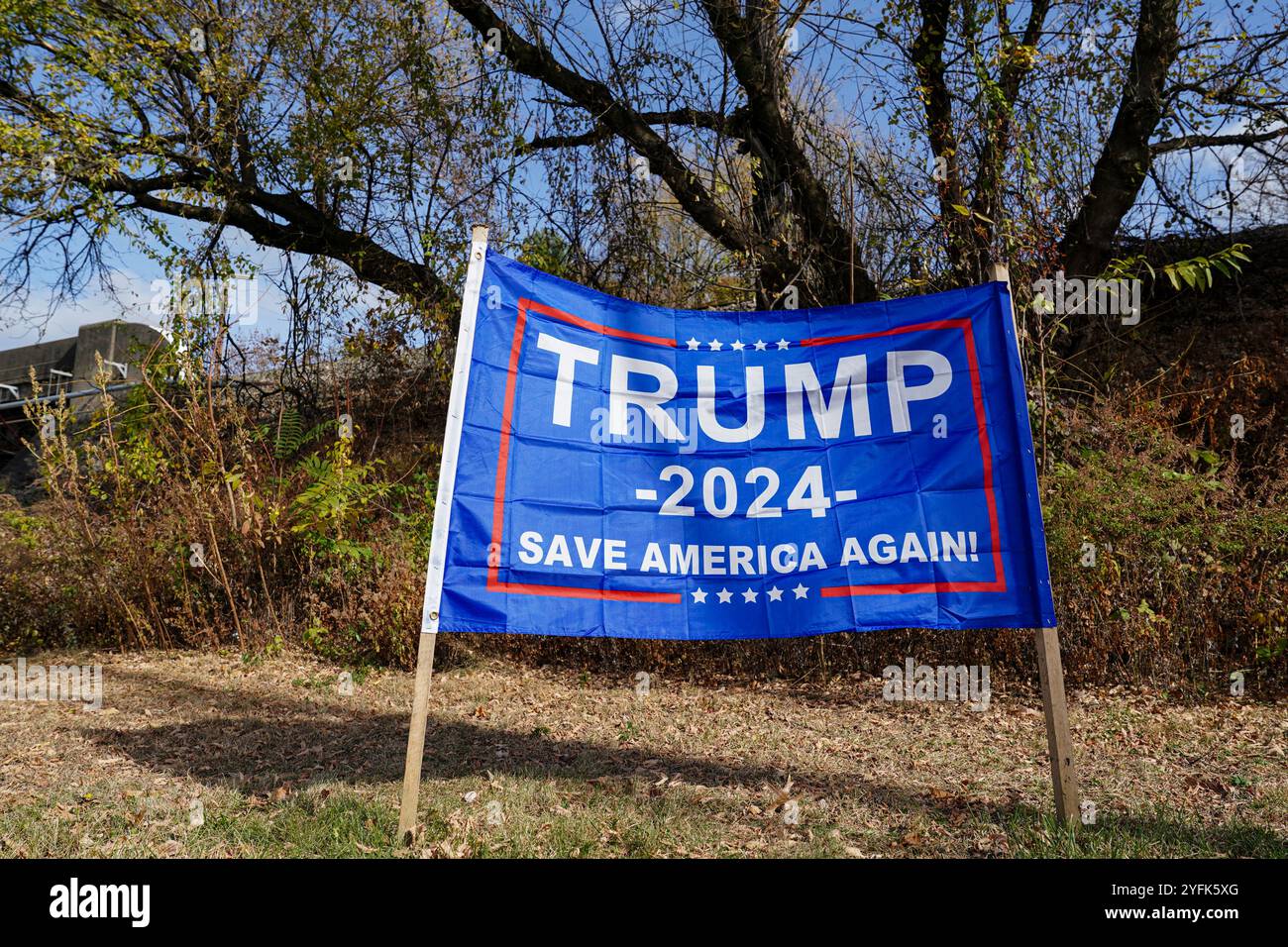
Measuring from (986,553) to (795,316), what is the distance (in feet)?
5.33

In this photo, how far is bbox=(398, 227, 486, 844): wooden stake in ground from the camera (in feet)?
13.2

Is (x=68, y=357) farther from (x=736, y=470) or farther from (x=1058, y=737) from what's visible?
(x=1058, y=737)

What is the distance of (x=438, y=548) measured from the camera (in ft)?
13.6

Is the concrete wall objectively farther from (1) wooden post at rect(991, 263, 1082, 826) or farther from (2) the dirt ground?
(1) wooden post at rect(991, 263, 1082, 826)

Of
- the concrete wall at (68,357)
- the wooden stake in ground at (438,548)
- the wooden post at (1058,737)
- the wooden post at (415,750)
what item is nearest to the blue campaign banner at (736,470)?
the wooden stake in ground at (438,548)

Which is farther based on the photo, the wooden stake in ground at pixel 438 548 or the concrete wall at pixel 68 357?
the concrete wall at pixel 68 357

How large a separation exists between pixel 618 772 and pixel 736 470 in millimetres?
2092

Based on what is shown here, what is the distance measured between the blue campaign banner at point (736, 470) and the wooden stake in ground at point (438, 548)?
2cm

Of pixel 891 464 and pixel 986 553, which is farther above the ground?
pixel 891 464

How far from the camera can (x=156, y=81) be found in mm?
11383

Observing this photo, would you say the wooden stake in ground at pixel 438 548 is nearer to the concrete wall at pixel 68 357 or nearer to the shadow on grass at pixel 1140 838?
the shadow on grass at pixel 1140 838

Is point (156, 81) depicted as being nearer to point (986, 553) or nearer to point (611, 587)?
point (611, 587)

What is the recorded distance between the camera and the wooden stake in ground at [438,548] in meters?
4.03
